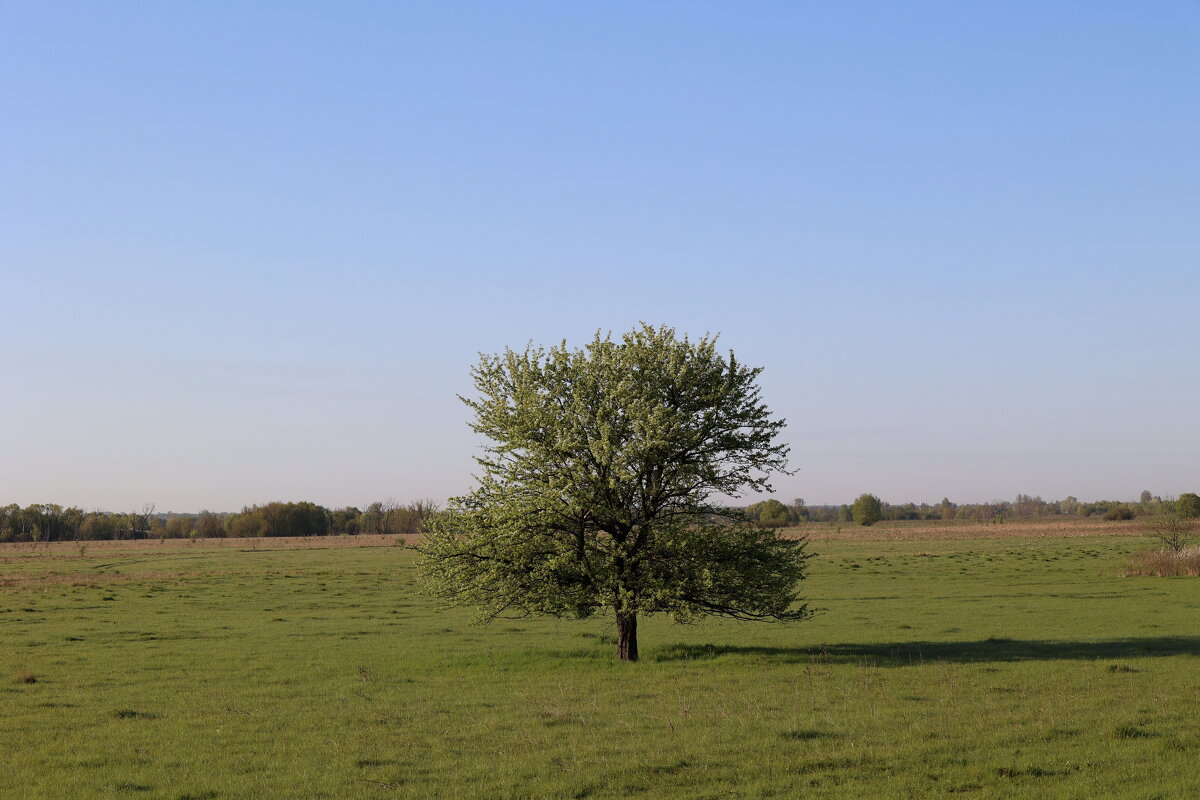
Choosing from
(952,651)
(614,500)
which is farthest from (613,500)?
(952,651)

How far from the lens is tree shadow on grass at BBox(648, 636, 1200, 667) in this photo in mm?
32812

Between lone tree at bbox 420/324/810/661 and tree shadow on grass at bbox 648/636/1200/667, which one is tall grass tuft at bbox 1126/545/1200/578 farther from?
lone tree at bbox 420/324/810/661

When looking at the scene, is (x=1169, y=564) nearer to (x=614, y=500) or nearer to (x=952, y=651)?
(x=952, y=651)

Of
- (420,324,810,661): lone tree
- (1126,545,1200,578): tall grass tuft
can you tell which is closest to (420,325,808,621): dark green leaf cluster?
(420,324,810,661): lone tree

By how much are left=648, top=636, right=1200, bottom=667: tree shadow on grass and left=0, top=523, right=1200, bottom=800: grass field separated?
0.60 feet

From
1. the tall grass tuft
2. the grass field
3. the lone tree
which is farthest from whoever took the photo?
the tall grass tuft

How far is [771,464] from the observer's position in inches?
1255

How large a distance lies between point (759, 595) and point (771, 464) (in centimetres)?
436

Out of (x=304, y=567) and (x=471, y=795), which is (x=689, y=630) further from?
(x=304, y=567)

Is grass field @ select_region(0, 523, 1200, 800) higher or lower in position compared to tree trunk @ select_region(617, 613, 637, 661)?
lower

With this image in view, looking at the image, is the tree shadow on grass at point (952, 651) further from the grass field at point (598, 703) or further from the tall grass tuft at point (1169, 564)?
the tall grass tuft at point (1169, 564)

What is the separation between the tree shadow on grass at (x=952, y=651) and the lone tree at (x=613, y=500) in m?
3.24

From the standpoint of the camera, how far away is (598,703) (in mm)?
25625

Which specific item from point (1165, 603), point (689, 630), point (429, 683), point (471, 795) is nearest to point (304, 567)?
point (689, 630)
